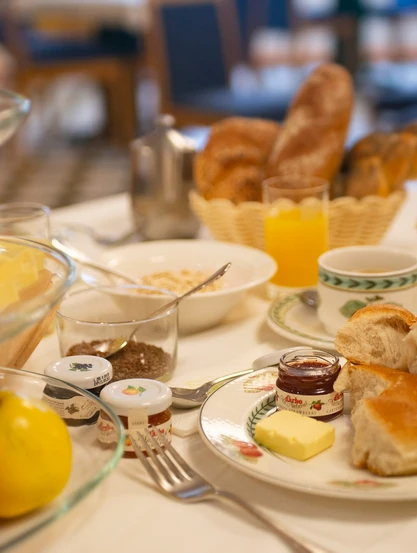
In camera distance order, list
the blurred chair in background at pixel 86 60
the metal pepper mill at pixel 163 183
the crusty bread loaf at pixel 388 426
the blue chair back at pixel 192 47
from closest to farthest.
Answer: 1. the crusty bread loaf at pixel 388 426
2. the metal pepper mill at pixel 163 183
3. the blue chair back at pixel 192 47
4. the blurred chair in background at pixel 86 60

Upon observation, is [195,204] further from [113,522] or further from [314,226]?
[113,522]

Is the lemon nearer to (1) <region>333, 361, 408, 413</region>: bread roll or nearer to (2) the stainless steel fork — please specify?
(2) the stainless steel fork

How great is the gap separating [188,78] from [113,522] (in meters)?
3.62

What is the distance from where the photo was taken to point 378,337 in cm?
78

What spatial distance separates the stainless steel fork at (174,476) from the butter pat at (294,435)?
7cm

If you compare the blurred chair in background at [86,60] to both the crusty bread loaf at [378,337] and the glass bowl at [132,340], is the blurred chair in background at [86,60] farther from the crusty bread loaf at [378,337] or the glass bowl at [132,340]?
the crusty bread loaf at [378,337]

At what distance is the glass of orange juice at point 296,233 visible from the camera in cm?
122

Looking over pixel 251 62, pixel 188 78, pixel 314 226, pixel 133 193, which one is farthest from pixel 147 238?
pixel 251 62

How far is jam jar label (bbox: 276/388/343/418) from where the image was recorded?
29.7 inches

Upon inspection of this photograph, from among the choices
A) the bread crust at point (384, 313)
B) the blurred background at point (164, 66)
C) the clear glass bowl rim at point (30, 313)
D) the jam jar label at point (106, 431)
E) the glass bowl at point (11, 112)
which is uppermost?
the glass bowl at point (11, 112)

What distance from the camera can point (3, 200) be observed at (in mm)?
4398

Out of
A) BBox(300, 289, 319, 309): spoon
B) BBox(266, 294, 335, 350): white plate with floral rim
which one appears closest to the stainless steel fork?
BBox(266, 294, 335, 350): white plate with floral rim

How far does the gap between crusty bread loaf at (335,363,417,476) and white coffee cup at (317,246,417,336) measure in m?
0.24

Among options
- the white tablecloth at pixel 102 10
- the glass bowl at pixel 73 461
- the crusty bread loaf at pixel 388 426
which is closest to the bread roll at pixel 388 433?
the crusty bread loaf at pixel 388 426
